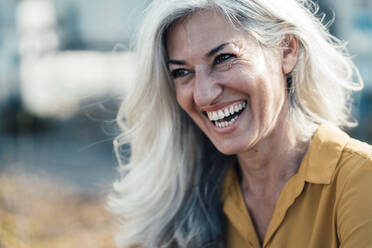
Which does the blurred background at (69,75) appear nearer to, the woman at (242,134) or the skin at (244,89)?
the woman at (242,134)

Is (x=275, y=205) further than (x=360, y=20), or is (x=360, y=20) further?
(x=360, y=20)

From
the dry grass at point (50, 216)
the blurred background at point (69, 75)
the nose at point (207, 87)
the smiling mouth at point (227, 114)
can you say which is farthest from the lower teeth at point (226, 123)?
the blurred background at point (69, 75)

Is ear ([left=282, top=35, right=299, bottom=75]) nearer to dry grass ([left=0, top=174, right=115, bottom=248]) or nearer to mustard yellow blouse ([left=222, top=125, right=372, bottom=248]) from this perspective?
mustard yellow blouse ([left=222, top=125, right=372, bottom=248])

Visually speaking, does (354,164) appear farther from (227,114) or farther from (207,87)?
(207,87)

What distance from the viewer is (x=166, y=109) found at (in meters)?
2.58

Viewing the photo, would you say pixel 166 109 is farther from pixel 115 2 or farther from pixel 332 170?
pixel 115 2

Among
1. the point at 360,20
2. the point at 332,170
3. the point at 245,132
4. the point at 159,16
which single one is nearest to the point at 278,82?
the point at 245,132

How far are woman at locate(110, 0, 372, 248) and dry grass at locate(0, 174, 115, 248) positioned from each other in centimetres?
131

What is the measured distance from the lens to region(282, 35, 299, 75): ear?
7.35 feet

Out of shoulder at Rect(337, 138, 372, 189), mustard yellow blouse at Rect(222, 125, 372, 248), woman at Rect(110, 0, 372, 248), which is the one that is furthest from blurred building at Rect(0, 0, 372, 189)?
shoulder at Rect(337, 138, 372, 189)

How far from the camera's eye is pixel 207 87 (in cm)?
217

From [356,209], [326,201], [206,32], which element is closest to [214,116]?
[206,32]

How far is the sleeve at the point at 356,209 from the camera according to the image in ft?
6.01

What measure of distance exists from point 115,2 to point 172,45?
7.10m
